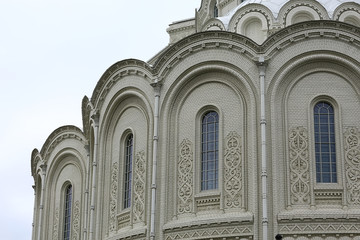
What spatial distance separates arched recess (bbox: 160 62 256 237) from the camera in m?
30.4

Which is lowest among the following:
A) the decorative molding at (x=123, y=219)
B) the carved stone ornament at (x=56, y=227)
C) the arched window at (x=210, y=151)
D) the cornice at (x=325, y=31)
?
the decorative molding at (x=123, y=219)

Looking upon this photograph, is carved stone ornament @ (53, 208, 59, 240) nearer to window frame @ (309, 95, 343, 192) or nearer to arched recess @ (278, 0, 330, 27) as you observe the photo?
arched recess @ (278, 0, 330, 27)

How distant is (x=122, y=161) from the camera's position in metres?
34.4

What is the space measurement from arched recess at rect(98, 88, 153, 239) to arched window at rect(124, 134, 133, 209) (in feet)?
0.49

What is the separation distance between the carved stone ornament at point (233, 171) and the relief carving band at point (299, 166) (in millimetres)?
2110

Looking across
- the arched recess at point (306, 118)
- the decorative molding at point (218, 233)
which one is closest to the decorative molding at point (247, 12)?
the arched recess at point (306, 118)

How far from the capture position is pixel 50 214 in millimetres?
40656

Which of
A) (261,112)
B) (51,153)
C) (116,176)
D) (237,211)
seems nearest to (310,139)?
(261,112)

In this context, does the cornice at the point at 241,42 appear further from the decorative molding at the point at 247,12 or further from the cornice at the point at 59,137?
the cornice at the point at 59,137

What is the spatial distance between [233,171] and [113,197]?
645 centimetres

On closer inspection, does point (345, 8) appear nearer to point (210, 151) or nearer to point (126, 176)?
point (210, 151)

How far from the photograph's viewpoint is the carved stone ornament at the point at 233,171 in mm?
30141

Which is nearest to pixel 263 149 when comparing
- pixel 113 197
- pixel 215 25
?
pixel 113 197

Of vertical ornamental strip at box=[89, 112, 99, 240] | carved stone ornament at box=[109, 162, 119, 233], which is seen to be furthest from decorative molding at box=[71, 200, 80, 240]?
carved stone ornament at box=[109, 162, 119, 233]
